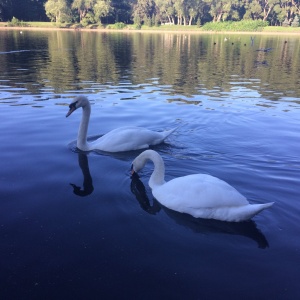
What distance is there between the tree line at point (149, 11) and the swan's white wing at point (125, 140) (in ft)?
290

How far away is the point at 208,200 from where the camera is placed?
551 cm

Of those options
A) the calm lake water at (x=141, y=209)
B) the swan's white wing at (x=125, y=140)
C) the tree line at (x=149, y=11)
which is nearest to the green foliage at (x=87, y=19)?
the tree line at (x=149, y=11)

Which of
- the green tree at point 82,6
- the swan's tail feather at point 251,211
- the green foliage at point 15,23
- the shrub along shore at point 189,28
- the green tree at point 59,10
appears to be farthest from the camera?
the green tree at point 82,6

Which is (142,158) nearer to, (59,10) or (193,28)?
(59,10)

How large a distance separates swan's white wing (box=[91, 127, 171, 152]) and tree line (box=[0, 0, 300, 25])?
8827 cm

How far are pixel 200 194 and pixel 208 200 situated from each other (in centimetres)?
16

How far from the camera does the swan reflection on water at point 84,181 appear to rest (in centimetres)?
681

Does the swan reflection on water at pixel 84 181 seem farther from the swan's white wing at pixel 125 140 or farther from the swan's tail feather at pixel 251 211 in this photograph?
the swan's tail feather at pixel 251 211

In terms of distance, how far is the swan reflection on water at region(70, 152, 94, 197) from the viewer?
268 inches

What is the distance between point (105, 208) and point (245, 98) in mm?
11703

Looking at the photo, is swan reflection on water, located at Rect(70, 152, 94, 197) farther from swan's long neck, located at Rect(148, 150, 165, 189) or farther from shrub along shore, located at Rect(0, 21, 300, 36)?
shrub along shore, located at Rect(0, 21, 300, 36)

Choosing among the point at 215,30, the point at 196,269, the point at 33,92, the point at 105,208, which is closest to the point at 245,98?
the point at 33,92

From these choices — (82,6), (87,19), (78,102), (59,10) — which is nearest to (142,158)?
(78,102)

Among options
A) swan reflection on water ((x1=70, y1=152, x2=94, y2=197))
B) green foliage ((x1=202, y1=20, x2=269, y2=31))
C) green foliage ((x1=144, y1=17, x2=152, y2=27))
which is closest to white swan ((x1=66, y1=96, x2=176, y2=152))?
swan reflection on water ((x1=70, y1=152, x2=94, y2=197))
